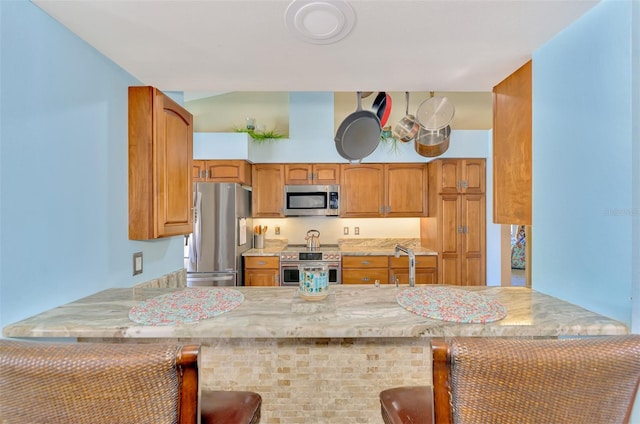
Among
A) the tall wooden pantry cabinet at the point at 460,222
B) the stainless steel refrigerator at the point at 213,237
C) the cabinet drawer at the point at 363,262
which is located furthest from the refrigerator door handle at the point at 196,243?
the tall wooden pantry cabinet at the point at 460,222

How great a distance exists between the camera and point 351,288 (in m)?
1.44

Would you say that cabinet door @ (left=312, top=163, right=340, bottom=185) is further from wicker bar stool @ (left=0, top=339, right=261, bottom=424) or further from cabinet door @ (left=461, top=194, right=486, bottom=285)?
wicker bar stool @ (left=0, top=339, right=261, bottom=424)

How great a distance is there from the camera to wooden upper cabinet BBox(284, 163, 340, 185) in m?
3.88

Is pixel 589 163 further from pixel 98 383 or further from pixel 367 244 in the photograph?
pixel 367 244

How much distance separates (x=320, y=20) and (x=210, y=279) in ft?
9.43

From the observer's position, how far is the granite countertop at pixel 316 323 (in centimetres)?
96

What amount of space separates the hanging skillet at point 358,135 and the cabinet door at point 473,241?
2120 mm

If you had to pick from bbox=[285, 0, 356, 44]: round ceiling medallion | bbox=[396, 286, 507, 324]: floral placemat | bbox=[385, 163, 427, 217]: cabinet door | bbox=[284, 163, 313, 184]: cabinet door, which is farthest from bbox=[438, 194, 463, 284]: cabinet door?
bbox=[285, 0, 356, 44]: round ceiling medallion

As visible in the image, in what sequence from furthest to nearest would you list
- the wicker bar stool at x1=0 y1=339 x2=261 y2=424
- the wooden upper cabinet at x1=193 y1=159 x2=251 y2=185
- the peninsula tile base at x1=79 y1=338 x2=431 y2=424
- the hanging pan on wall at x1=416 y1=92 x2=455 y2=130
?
1. the wooden upper cabinet at x1=193 y1=159 x2=251 y2=185
2. the hanging pan on wall at x1=416 y1=92 x2=455 y2=130
3. the peninsula tile base at x1=79 y1=338 x2=431 y2=424
4. the wicker bar stool at x1=0 y1=339 x2=261 y2=424

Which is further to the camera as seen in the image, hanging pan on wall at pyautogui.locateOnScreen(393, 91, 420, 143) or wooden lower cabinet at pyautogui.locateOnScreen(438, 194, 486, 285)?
wooden lower cabinet at pyautogui.locateOnScreen(438, 194, 486, 285)

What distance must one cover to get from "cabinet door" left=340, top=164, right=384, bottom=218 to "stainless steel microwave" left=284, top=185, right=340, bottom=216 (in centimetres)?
12

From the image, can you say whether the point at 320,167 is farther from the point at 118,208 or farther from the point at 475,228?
the point at 118,208

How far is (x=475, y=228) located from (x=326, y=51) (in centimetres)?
308

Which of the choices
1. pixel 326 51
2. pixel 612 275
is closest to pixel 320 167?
pixel 326 51
